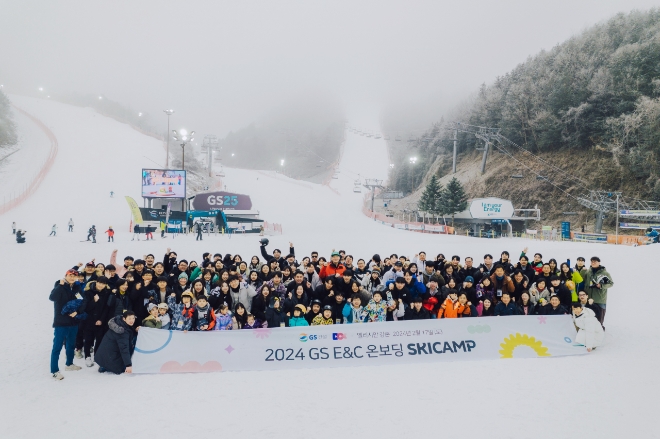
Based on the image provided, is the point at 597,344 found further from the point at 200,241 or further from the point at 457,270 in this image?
the point at 200,241

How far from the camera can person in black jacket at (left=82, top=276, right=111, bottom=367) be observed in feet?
21.4

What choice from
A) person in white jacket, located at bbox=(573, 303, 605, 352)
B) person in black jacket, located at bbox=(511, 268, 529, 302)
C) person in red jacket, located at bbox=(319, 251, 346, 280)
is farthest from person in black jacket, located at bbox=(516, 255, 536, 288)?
person in red jacket, located at bbox=(319, 251, 346, 280)

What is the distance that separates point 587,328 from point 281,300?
6.12 m

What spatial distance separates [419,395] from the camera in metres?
5.75

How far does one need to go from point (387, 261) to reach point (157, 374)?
20.7ft

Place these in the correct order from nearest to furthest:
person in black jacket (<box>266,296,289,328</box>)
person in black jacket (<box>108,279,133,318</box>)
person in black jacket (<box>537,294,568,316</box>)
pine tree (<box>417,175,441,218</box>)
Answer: person in black jacket (<box>108,279,133,318</box>)
person in black jacket (<box>266,296,289,328</box>)
person in black jacket (<box>537,294,568,316</box>)
pine tree (<box>417,175,441,218</box>)

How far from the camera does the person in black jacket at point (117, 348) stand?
6285mm

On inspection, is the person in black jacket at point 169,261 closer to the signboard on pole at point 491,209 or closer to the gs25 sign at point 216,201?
the gs25 sign at point 216,201

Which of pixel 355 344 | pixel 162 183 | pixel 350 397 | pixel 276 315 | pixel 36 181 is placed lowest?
pixel 350 397

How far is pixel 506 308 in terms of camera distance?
7570mm

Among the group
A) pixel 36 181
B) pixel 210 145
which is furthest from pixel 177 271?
pixel 210 145

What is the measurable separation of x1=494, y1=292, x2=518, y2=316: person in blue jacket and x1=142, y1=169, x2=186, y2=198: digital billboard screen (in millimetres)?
30804

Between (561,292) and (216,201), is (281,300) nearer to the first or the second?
(561,292)

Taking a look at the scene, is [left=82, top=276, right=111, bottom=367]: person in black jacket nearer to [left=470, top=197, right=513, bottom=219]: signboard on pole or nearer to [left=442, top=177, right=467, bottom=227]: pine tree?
[left=470, top=197, right=513, bottom=219]: signboard on pole
